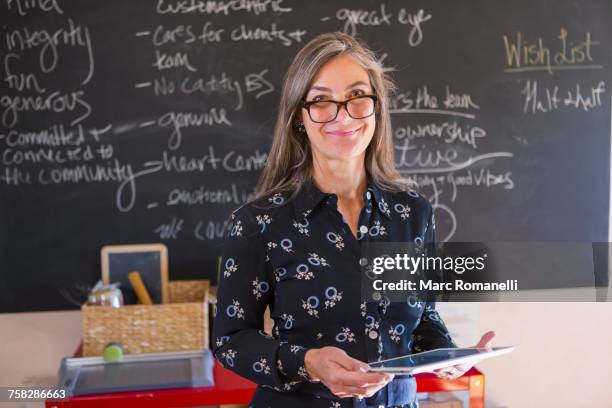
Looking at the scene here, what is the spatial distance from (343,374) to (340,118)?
451mm

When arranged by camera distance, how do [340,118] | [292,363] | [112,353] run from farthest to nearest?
[112,353], [340,118], [292,363]

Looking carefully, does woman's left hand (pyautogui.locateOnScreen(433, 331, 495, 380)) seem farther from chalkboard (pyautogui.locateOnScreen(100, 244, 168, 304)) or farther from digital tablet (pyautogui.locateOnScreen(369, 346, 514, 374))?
chalkboard (pyautogui.locateOnScreen(100, 244, 168, 304))

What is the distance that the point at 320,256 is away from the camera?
3.94 feet

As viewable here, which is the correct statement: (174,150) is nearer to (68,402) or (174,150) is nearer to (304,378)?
(68,402)

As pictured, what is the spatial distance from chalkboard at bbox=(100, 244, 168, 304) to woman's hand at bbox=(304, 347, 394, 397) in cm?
125

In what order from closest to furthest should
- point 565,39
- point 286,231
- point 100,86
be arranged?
point 286,231 < point 100,86 < point 565,39

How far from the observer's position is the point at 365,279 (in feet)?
3.85

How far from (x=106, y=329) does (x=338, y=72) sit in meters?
1.20

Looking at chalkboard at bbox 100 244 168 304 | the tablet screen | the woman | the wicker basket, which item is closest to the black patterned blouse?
the woman

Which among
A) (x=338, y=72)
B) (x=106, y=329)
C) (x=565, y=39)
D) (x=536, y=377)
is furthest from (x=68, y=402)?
(x=565, y=39)

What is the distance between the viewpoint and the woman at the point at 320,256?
1172mm

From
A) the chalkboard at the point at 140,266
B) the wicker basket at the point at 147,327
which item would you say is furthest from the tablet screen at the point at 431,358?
the chalkboard at the point at 140,266

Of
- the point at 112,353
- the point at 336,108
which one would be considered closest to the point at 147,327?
the point at 112,353

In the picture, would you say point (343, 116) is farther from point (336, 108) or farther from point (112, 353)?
point (112, 353)
